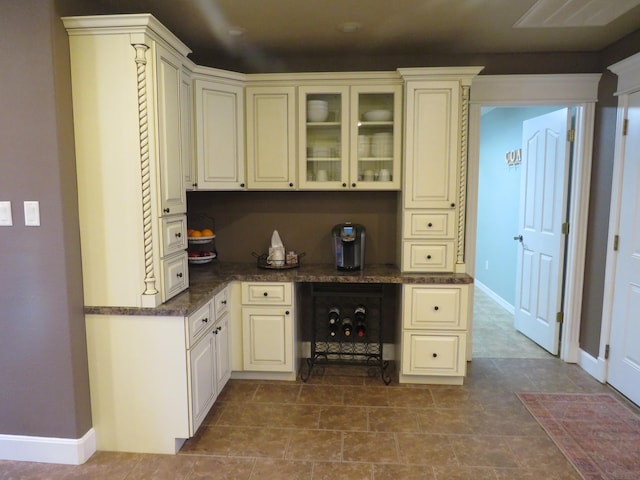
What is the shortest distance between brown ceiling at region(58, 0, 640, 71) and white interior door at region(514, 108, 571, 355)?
0.78 metres

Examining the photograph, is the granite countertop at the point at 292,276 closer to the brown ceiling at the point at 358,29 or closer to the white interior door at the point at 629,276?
the white interior door at the point at 629,276

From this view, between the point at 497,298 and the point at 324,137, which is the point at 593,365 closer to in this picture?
the point at 497,298

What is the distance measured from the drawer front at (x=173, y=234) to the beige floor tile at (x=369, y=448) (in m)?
1.46

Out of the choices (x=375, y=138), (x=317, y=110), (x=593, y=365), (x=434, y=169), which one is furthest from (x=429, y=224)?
(x=593, y=365)

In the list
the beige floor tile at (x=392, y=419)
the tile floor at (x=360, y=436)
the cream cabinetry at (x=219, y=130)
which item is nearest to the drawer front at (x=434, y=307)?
the tile floor at (x=360, y=436)

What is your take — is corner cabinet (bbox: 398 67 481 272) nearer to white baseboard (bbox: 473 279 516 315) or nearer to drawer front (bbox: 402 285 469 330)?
drawer front (bbox: 402 285 469 330)

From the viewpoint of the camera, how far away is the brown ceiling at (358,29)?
244 centimetres

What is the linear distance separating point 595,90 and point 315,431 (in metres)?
3.17

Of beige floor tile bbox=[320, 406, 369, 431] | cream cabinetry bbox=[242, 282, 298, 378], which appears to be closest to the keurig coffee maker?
cream cabinetry bbox=[242, 282, 298, 378]

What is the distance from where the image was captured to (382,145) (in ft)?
10.4

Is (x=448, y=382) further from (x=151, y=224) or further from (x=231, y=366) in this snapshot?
(x=151, y=224)

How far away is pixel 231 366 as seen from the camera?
312 centimetres

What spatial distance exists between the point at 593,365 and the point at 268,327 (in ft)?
8.11

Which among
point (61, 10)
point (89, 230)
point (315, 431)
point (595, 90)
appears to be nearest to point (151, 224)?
point (89, 230)
